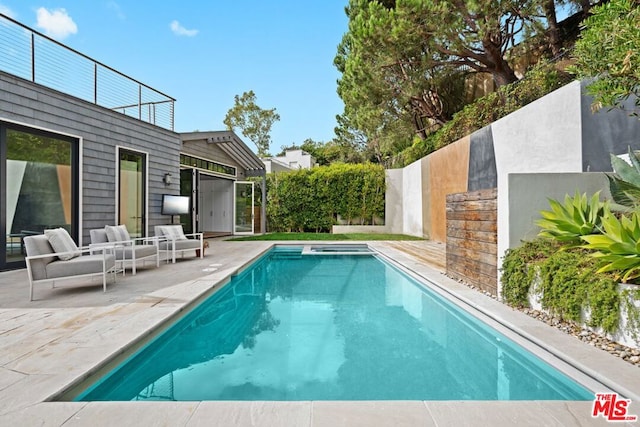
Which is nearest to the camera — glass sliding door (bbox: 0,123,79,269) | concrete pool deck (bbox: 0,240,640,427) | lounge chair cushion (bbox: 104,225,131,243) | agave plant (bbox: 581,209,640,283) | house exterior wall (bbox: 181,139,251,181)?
concrete pool deck (bbox: 0,240,640,427)

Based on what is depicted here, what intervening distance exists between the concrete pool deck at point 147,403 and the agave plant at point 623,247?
2.24 feet

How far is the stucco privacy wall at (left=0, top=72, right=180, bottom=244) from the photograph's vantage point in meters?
6.07

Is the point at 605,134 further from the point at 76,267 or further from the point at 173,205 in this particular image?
the point at 173,205

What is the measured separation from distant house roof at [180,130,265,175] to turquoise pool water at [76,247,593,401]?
25.7 ft

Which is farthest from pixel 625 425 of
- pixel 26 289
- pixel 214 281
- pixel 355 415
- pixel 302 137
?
pixel 302 137

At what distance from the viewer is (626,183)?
349 centimetres

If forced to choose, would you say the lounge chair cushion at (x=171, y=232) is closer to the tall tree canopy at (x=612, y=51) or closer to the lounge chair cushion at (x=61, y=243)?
the lounge chair cushion at (x=61, y=243)

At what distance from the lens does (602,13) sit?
2.82 metres

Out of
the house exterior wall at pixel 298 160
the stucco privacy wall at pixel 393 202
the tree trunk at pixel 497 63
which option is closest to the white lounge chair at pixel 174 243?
the stucco privacy wall at pixel 393 202

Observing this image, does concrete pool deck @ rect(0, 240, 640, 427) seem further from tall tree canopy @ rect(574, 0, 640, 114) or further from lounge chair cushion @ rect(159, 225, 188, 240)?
lounge chair cushion @ rect(159, 225, 188, 240)

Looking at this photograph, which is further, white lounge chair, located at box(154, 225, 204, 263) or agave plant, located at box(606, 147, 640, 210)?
white lounge chair, located at box(154, 225, 204, 263)

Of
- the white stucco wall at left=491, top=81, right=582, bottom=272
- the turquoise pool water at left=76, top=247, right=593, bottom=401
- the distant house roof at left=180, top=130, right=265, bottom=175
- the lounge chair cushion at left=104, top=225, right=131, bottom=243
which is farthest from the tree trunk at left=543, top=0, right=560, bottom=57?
the lounge chair cushion at left=104, top=225, right=131, bottom=243

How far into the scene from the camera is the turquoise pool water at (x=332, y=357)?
2.40 meters

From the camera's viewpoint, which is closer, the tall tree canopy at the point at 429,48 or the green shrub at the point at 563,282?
the green shrub at the point at 563,282
